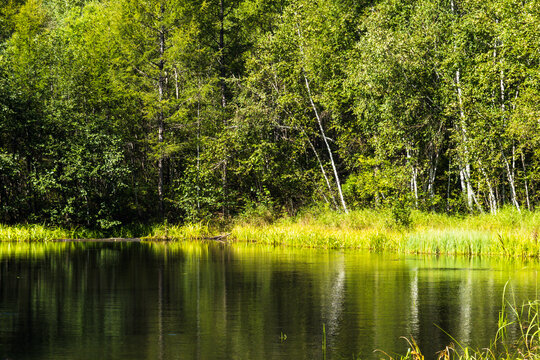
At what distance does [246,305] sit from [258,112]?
2361 cm

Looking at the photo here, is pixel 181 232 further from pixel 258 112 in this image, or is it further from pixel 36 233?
pixel 258 112

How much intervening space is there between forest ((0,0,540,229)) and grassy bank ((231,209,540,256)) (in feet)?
6.01

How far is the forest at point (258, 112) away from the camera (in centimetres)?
3259

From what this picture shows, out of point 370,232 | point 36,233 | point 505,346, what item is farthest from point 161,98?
point 505,346

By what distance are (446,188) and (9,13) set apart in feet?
110

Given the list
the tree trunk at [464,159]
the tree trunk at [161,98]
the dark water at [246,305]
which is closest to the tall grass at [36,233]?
the tree trunk at [161,98]

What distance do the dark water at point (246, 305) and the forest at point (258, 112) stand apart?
9.17m

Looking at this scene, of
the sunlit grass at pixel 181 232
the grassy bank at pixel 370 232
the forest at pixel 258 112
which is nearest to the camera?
the grassy bank at pixel 370 232

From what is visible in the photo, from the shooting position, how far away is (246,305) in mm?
15984

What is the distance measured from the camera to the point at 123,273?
22.7m

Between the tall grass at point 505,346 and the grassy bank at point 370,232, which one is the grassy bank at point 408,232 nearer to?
the grassy bank at point 370,232

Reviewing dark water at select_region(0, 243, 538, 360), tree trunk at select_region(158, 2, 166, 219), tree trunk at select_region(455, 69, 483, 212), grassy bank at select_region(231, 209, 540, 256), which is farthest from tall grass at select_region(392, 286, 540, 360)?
tree trunk at select_region(158, 2, 166, 219)

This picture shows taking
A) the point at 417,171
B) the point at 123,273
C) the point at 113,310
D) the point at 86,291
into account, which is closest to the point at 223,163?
the point at 417,171

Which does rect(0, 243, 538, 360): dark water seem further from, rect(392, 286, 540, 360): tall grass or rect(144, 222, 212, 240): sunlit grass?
rect(144, 222, 212, 240): sunlit grass
